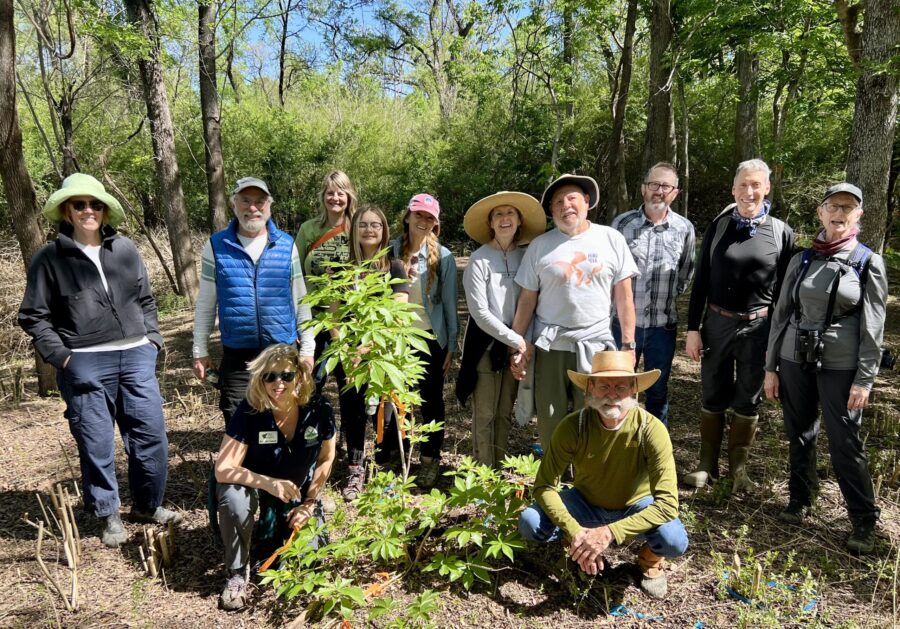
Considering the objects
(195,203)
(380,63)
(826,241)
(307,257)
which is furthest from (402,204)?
(826,241)

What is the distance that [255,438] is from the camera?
9.60ft

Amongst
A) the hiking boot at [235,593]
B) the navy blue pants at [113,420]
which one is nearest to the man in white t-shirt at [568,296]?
the hiking boot at [235,593]

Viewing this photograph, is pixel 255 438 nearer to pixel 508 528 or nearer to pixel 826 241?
pixel 508 528

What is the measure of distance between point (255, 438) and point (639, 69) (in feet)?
47.3

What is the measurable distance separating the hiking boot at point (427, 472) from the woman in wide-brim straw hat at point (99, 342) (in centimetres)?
158

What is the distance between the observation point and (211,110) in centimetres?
1084

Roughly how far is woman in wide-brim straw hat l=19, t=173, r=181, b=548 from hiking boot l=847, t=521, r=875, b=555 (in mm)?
3974

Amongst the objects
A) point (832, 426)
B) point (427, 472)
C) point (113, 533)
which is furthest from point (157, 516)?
point (832, 426)

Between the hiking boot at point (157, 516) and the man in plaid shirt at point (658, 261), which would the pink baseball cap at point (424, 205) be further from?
the hiking boot at point (157, 516)

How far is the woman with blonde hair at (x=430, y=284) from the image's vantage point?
374 centimetres

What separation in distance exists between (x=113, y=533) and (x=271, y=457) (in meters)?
1.29

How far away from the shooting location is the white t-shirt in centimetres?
328

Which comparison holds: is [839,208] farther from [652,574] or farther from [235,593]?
[235,593]

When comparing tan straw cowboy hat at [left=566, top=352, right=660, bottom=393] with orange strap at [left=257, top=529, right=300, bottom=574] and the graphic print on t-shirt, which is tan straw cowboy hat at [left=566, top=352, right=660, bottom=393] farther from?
orange strap at [left=257, top=529, right=300, bottom=574]
